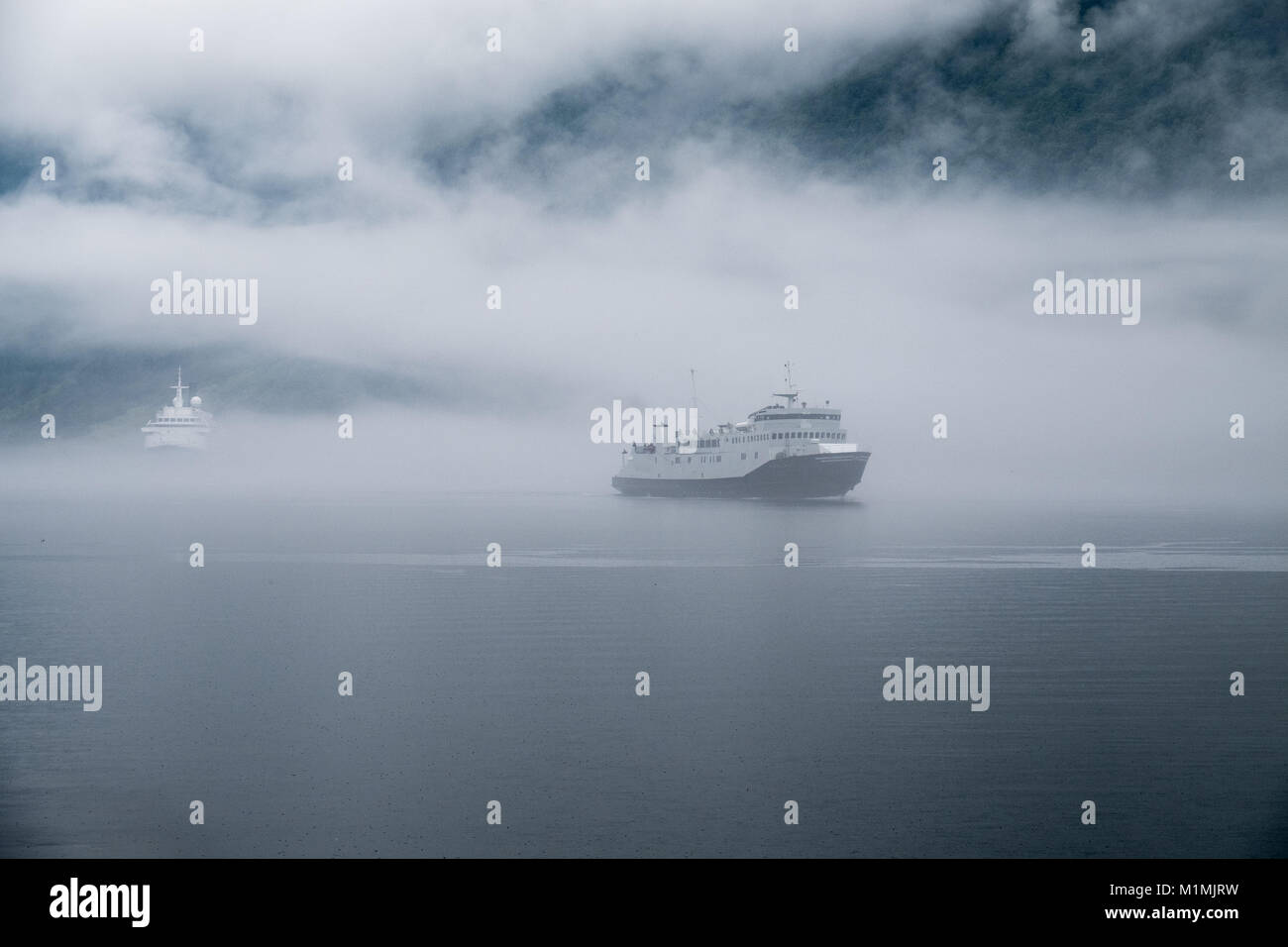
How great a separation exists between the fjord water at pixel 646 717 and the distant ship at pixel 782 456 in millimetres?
43919

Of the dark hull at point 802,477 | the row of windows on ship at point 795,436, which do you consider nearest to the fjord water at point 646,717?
the dark hull at point 802,477

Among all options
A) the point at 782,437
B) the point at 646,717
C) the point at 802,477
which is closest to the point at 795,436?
the point at 782,437

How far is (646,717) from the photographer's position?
14516 millimetres

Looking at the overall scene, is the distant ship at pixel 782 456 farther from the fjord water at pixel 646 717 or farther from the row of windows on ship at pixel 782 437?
the fjord water at pixel 646 717

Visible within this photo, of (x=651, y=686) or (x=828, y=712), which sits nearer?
(x=828, y=712)

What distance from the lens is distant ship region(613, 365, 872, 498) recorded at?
76.9 metres

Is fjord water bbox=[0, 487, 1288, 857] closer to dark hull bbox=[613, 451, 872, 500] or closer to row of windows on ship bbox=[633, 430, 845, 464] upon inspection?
dark hull bbox=[613, 451, 872, 500]

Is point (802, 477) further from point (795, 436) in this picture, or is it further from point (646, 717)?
point (646, 717)

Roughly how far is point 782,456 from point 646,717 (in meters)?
63.3

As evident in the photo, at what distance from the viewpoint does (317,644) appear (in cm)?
2066
